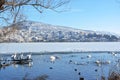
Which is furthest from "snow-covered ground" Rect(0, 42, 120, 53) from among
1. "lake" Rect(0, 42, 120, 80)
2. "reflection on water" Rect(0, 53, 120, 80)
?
"reflection on water" Rect(0, 53, 120, 80)

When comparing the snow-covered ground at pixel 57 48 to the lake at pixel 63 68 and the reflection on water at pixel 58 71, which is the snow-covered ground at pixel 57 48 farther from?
the reflection on water at pixel 58 71

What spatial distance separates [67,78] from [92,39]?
15460 cm

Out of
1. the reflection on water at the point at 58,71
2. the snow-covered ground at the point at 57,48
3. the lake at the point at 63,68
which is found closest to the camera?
the lake at the point at 63,68

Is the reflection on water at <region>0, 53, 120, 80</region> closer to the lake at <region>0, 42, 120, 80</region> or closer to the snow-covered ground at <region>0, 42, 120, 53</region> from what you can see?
the lake at <region>0, 42, 120, 80</region>

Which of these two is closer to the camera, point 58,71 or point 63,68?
point 58,71

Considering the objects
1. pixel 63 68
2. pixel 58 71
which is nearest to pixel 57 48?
pixel 63 68

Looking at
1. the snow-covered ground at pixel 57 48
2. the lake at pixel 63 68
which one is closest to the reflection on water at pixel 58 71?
the lake at pixel 63 68

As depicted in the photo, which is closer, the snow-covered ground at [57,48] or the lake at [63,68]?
the lake at [63,68]

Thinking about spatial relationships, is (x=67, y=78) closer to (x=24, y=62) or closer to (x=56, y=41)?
(x=24, y=62)

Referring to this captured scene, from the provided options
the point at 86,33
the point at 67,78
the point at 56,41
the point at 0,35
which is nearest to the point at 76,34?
the point at 86,33

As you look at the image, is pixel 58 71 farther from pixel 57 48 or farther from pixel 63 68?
pixel 57 48

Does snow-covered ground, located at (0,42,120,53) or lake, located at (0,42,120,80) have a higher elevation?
lake, located at (0,42,120,80)

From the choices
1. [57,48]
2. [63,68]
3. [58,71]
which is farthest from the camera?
[57,48]

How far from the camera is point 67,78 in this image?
29641mm
